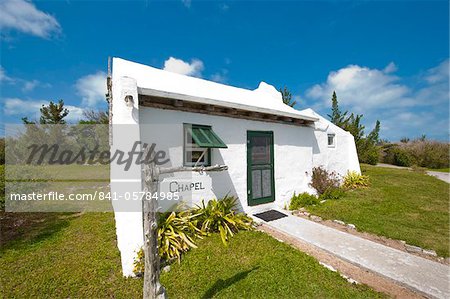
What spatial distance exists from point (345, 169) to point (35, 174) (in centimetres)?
1459

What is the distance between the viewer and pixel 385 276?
371 centimetres

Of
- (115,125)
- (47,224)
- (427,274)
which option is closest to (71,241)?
(47,224)

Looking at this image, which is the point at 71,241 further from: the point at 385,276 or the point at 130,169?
the point at 385,276

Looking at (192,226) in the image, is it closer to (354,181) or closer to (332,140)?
(332,140)

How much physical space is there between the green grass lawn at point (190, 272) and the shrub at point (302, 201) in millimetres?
3025

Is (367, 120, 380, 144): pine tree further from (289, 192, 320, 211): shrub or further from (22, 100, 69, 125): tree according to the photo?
(22, 100, 69, 125): tree

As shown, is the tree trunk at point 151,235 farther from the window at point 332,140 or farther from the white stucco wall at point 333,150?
the window at point 332,140

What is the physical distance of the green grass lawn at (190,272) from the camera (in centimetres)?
342

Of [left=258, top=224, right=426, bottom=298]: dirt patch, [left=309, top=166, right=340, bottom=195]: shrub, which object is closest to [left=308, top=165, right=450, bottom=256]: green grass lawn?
[left=309, top=166, right=340, bottom=195]: shrub

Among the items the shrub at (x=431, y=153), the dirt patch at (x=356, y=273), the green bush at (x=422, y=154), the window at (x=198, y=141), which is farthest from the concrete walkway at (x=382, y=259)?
the shrub at (x=431, y=153)

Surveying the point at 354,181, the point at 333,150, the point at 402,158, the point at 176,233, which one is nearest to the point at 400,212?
the point at 354,181

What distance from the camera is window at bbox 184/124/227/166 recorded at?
5414mm

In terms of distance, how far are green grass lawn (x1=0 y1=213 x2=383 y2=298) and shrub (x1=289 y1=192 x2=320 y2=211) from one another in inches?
119

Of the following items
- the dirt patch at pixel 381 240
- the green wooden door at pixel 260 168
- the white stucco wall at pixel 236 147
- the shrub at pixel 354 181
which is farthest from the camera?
the shrub at pixel 354 181
